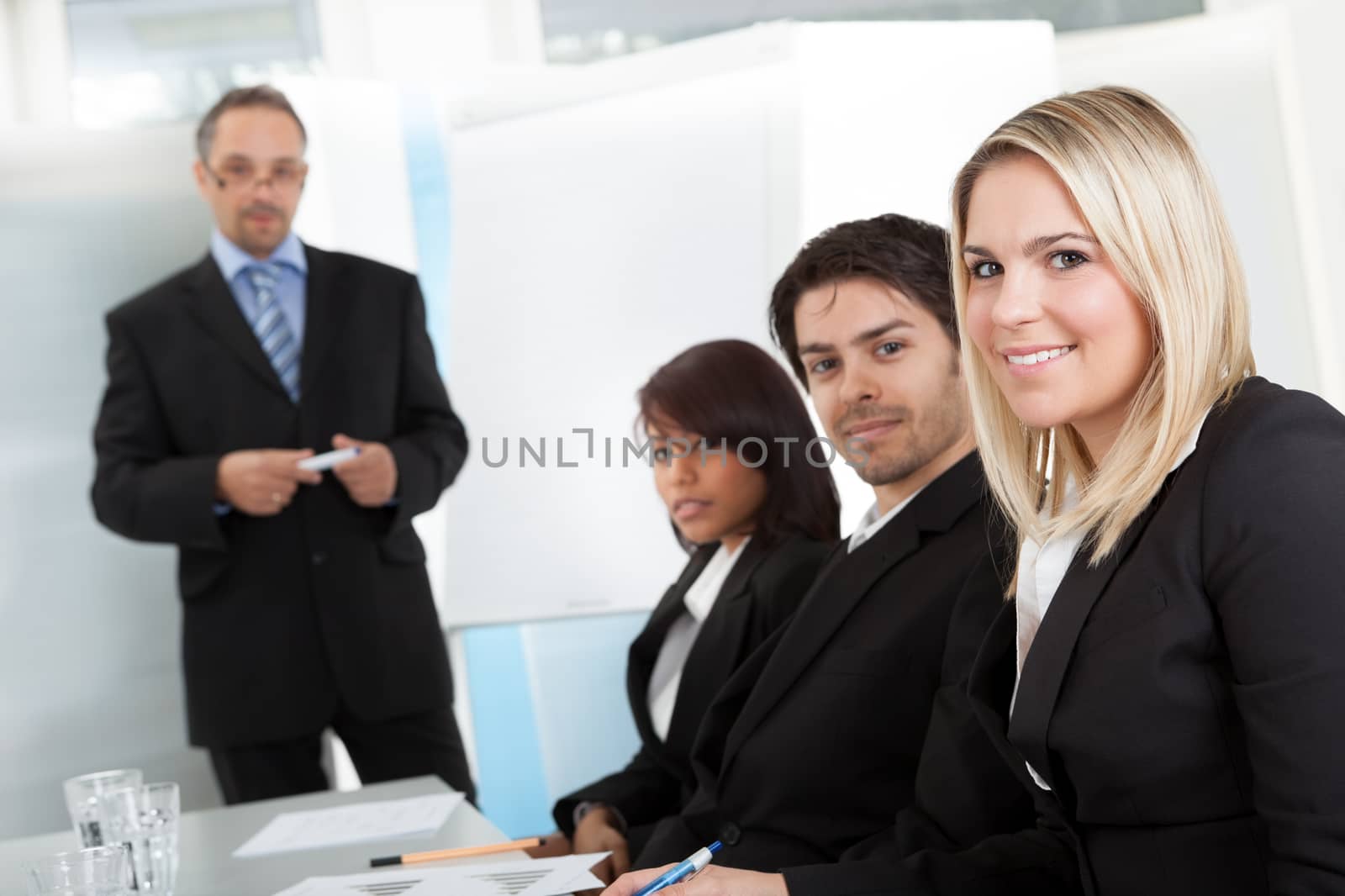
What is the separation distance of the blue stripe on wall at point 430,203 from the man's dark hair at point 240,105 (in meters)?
0.57

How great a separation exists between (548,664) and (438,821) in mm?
1824

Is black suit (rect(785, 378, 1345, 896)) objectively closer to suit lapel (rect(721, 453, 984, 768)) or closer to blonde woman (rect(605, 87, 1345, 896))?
blonde woman (rect(605, 87, 1345, 896))

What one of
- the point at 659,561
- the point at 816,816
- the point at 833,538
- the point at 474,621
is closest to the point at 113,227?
the point at 474,621

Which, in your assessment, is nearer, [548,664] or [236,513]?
[236,513]

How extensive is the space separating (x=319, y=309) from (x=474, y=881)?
203cm

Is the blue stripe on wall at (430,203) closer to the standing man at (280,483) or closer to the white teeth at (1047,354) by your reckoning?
the standing man at (280,483)

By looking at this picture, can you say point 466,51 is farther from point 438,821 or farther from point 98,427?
point 438,821

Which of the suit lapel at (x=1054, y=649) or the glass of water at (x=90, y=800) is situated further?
the glass of water at (x=90, y=800)

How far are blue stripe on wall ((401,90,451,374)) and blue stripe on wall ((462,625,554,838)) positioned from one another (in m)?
0.83

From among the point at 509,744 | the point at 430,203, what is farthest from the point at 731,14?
the point at 509,744

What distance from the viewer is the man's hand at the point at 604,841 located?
1.98 m

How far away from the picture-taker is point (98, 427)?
119 inches

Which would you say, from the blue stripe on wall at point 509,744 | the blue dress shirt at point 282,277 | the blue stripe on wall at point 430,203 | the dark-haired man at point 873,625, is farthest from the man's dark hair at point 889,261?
the blue stripe on wall at point 430,203

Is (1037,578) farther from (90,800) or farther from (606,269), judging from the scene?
(606,269)
